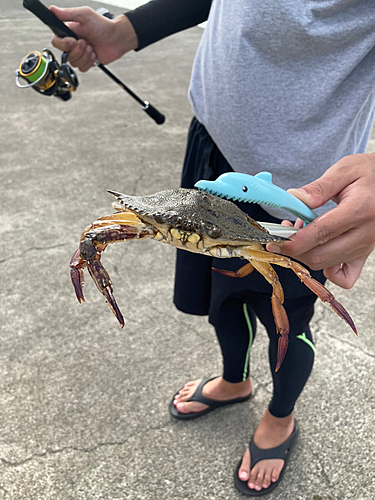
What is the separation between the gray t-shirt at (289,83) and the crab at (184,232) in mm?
449

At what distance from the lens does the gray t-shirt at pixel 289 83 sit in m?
1.08

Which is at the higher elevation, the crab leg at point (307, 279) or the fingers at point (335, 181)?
the fingers at point (335, 181)

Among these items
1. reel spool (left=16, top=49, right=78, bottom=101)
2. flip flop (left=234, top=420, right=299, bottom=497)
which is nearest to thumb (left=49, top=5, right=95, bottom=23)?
reel spool (left=16, top=49, right=78, bottom=101)

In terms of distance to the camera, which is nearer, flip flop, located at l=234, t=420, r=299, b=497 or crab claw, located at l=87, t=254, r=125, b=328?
crab claw, located at l=87, t=254, r=125, b=328

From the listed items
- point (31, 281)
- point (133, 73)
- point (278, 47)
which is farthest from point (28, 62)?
point (133, 73)

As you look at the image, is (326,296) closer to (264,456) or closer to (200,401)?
(264,456)

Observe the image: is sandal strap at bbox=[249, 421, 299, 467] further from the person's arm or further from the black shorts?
the person's arm

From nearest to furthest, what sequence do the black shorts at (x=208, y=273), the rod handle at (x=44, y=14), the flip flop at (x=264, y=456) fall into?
the black shorts at (x=208, y=273), the rod handle at (x=44, y=14), the flip flop at (x=264, y=456)

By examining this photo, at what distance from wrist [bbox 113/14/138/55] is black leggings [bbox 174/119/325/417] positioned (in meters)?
0.40

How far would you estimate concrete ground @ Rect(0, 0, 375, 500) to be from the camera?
1.61 m

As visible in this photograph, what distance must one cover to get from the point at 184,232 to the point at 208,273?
0.71 metres

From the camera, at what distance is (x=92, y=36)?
155cm

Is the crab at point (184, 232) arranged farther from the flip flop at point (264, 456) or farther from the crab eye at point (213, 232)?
the flip flop at point (264, 456)

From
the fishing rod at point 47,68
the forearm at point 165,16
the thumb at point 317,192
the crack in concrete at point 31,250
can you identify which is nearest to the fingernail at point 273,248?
the thumb at point 317,192
